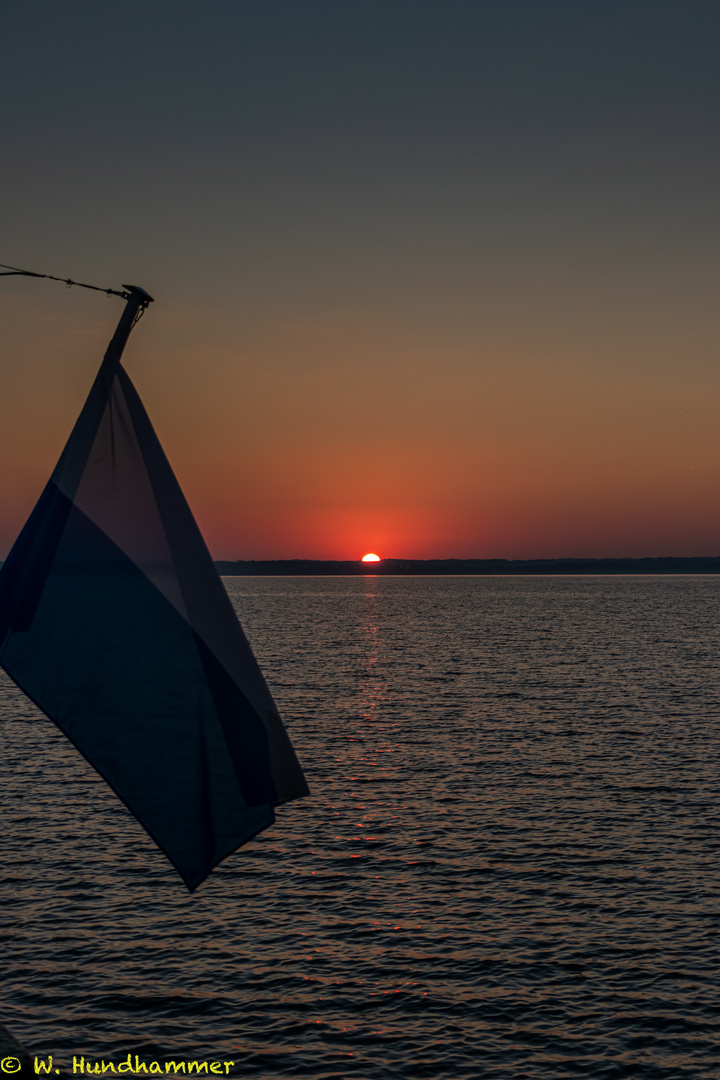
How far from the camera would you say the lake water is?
1775cm

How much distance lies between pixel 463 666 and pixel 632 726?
35811mm

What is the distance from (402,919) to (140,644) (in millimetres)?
17145

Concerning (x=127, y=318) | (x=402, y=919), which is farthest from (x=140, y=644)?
(x=402, y=919)

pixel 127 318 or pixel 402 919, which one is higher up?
pixel 127 318

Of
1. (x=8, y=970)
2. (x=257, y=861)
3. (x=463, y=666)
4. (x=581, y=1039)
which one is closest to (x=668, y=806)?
(x=257, y=861)

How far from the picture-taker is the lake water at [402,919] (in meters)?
17.8

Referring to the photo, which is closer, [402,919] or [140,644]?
[140,644]

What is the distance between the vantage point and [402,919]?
23.7 metres

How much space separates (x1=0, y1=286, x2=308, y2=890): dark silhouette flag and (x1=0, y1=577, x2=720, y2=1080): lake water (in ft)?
34.2

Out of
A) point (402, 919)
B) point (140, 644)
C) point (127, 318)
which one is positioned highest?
point (127, 318)

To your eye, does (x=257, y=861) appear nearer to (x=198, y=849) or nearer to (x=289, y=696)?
(x=198, y=849)

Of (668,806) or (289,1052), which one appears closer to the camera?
(289,1052)

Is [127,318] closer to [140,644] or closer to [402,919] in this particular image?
[140,644]

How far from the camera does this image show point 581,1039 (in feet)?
58.2
